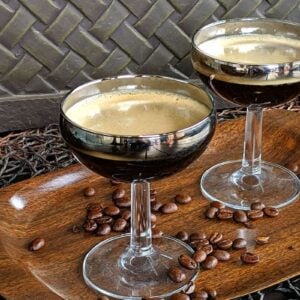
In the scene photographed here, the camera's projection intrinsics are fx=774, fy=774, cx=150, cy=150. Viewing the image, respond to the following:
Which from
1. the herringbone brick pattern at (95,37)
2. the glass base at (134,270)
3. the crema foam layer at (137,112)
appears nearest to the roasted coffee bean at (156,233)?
the glass base at (134,270)

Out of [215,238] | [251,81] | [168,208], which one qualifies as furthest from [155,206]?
[251,81]

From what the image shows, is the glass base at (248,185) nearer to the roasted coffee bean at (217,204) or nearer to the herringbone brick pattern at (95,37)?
the roasted coffee bean at (217,204)

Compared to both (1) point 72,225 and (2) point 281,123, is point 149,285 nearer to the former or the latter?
(1) point 72,225

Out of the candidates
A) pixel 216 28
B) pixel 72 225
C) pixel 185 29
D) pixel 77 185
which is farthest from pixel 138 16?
pixel 72 225

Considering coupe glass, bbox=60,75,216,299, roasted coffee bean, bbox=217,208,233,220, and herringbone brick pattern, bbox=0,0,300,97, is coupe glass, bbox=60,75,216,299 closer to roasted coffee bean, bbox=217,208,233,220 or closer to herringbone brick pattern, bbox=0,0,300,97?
roasted coffee bean, bbox=217,208,233,220

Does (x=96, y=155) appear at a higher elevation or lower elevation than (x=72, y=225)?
higher

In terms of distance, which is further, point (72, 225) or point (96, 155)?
point (72, 225)
